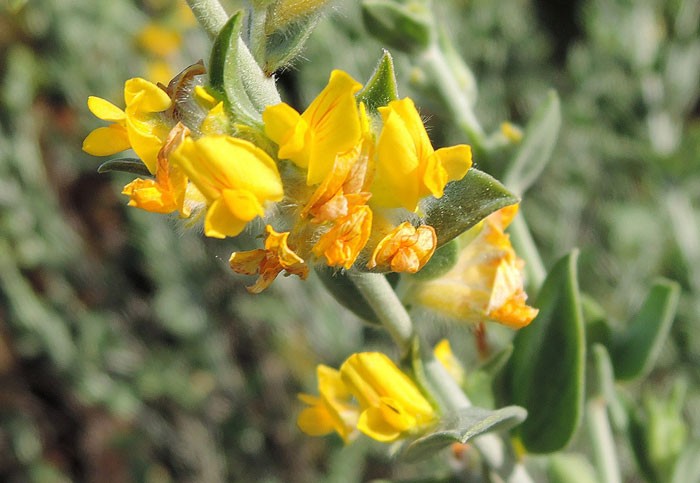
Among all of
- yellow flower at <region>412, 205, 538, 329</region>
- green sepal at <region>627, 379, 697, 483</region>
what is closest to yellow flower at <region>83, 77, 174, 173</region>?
yellow flower at <region>412, 205, 538, 329</region>

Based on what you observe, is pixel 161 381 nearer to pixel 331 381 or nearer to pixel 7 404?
pixel 7 404

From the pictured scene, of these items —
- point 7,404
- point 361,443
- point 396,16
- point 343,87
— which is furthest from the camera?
point 7,404

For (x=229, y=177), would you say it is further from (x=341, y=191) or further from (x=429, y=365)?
(x=429, y=365)

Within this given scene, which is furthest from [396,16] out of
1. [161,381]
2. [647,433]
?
[161,381]

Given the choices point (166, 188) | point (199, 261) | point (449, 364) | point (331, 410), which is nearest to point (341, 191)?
point (166, 188)

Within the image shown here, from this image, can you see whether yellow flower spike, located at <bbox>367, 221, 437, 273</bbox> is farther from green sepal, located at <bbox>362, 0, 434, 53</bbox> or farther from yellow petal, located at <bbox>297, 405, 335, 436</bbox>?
green sepal, located at <bbox>362, 0, 434, 53</bbox>
